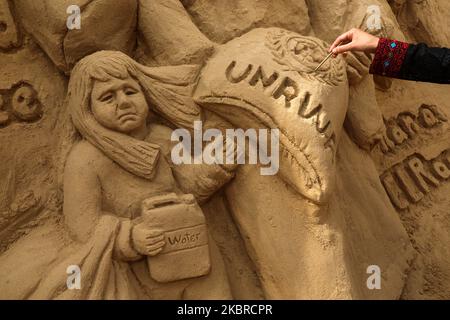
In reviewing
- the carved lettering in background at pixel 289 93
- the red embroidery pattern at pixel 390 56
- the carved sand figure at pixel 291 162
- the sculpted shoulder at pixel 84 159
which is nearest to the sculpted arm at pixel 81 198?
the sculpted shoulder at pixel 84 159

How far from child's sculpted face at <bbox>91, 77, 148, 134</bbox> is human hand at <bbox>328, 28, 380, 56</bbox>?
696 mm

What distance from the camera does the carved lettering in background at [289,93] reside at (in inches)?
74.4

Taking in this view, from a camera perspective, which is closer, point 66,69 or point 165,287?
point 165,287

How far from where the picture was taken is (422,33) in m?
2.74

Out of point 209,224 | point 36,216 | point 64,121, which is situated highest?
point 64,121

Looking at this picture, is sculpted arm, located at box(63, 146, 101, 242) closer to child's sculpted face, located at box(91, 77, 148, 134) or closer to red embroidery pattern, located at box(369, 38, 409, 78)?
child's sculpted face, located at box(91, 77, 148, 134)

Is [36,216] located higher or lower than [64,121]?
lower

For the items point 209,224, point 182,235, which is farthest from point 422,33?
point 182,235

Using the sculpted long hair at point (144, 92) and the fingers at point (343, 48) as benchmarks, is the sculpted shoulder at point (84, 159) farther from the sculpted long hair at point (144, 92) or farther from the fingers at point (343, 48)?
the fingers at point (343, 48)

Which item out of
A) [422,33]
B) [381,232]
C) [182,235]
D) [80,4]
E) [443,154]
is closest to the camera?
[182,235]

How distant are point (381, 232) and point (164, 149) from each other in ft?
2.92

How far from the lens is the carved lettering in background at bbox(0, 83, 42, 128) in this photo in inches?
81.0

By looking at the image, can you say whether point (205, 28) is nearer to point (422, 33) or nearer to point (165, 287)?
point (165, 287)

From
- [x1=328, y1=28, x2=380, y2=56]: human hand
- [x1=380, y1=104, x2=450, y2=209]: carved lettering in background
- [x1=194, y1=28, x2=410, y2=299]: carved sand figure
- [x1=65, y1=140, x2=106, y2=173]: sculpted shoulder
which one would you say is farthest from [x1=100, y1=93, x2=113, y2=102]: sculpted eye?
[x1=380, y1=104, x2=450, y2=209]: carved lettering in background
